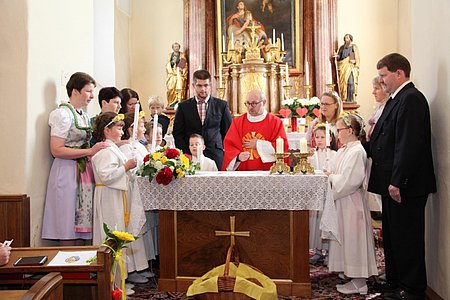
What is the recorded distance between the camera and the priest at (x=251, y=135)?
5066 mm

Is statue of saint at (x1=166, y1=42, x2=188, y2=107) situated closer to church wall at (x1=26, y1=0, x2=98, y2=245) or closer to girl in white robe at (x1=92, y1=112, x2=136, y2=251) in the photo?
church wall at (x1=26, y1=0, x2=98, y2=245)

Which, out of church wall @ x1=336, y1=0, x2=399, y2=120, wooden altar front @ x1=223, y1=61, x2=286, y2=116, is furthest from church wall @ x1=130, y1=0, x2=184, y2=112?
church wall @ x1=336, y1=0, x2=399, y2=120

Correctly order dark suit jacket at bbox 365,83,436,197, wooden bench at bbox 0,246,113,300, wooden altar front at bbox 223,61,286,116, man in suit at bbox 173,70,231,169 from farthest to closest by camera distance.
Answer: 1. wooden altar front at bbox 223,61,286,116
2. man in suit at bbox 173,70,231,169
3. dark suit jacket at bbox 365,83,436,197
4. wooden bench at bbox 0,246,113,300

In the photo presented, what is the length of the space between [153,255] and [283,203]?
154cm

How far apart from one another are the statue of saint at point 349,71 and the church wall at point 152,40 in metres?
3.77

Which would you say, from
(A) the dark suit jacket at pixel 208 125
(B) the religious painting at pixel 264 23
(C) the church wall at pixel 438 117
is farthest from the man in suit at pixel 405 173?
(B) the religious painting at pixel 264 23

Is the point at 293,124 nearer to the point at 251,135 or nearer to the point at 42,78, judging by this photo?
the point at 251,135

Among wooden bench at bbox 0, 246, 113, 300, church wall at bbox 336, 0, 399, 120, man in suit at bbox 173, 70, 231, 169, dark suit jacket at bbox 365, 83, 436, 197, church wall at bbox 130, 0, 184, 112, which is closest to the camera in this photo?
wooden bench at bbox 0, 246, 113, 300

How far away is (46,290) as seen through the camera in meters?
1.67

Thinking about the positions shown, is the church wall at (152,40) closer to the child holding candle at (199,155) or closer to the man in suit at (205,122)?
the man in suit at (205,122)

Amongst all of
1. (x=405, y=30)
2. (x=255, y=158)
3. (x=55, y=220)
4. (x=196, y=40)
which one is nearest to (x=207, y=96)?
(x=255, y=158)

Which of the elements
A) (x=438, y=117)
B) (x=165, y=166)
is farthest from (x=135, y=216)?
(x=438, y=117)

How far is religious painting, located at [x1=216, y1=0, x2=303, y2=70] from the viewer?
1107cm

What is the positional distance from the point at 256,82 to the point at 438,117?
6.19 m
